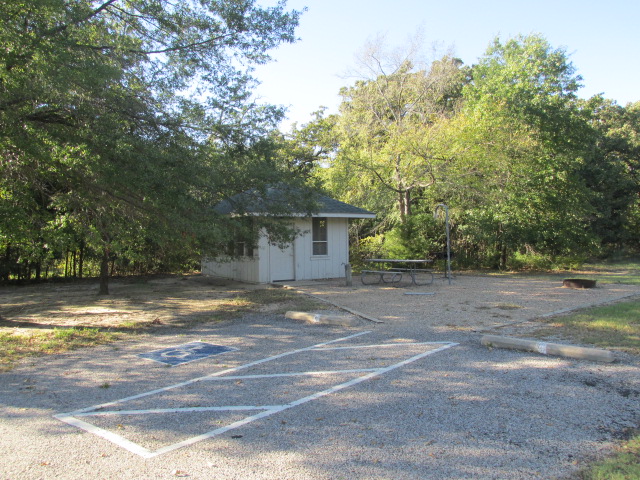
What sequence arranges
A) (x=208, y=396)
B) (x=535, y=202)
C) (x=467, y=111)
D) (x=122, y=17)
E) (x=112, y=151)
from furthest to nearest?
1. (x=467, y=111)
2. (x=535, y=202)
3. (x=122, y=17)
4. (x=112, y=151)
5. (x=208, y=396)

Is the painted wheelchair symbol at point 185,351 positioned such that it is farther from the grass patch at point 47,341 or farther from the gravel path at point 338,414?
the grass patch at point 47,341

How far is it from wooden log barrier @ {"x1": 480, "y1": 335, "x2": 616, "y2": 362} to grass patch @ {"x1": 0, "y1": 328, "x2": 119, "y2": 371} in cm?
616

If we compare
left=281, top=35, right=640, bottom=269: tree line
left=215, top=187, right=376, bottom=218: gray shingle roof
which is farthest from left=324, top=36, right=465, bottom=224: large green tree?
left=215, top=187, right=376, bottom=218: gray shingle roof

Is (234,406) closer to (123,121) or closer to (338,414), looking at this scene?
(338,414)

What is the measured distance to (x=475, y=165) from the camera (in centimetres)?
2045

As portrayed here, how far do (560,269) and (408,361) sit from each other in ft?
56.6

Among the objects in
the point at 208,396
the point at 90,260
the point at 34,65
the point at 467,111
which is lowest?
the point at 208,396

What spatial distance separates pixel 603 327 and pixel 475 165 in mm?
13504

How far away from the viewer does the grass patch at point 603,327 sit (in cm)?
Answer: 688

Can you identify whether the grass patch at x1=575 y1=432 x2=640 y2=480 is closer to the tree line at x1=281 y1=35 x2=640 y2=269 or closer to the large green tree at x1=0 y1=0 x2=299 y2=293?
the large green tree at x1=0 y1=0 x2=299 y2=293

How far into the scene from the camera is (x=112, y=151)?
800cm

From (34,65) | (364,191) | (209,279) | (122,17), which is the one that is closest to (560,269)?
(364,191)

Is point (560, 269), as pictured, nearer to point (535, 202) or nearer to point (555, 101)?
point (535, 202)

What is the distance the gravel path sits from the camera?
11.3 feet
